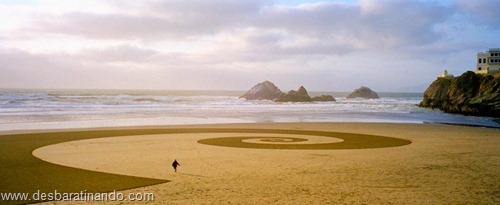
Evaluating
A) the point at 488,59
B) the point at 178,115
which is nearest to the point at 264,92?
the point at 488,59

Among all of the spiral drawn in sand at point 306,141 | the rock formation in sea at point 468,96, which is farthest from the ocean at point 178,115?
the spiral drawn in sand at point 306,141

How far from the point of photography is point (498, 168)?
16141 millimetres

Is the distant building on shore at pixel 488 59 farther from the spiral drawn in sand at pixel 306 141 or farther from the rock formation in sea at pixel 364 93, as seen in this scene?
the rock formation in sea at pixel 364 93

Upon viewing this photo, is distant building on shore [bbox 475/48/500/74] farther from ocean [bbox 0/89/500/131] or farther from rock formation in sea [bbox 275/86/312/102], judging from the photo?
rock formation in sea [bbox 275/86/312/102]

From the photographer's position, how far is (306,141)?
80.9 feet

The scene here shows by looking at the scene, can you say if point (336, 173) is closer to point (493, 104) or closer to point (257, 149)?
point (257, 149)

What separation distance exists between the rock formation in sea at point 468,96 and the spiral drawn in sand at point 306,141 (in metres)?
34.4

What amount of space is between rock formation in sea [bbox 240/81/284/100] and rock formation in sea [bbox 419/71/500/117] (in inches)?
2179

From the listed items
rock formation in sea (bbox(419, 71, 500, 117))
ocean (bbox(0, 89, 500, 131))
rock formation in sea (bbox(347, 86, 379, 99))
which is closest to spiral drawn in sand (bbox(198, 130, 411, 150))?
ocean (bbox(0, 89, 500, 131))

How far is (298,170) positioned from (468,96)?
55178mm

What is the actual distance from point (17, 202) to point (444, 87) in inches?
2929

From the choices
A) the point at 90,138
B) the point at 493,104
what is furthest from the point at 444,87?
the point at 90,138

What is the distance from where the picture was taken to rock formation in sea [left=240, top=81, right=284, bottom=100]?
409 feet

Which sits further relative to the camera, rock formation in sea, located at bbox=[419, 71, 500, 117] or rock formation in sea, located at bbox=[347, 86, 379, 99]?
rock formation in sea, located at bbox=[347, 86, 379, 99]
